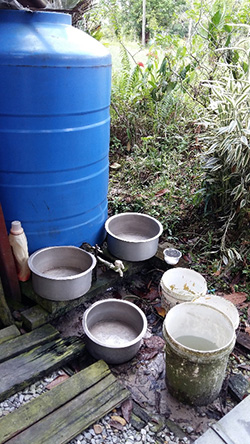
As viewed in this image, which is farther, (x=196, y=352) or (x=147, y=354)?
(x=147, y=354)

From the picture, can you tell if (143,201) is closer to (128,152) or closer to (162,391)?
(128,152)

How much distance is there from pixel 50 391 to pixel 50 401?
55mm

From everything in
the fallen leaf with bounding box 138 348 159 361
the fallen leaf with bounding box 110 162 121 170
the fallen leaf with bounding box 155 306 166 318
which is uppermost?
the fallen leaf with bounding box 110 162 121 170

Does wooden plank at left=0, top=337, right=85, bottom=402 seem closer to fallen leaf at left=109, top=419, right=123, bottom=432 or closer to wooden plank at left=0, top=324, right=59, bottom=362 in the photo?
wooden plank at left=0, top=324, right=59, bottom=362

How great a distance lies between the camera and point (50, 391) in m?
1.66

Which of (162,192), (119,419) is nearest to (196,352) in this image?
(119,419)

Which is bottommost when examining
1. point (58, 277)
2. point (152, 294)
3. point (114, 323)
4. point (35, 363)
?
point (152, 294)

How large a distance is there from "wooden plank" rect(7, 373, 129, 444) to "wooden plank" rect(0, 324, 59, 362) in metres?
0.39

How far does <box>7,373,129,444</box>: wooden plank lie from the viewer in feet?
4.81

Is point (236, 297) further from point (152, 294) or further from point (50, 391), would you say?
point (50, 391)

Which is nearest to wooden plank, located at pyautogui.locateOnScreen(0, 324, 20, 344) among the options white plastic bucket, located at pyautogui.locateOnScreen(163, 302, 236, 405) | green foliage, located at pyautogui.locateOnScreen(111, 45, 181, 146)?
white plastic bucket, located at pyautogui.locateOnScreen(163, 302, 236, 405)

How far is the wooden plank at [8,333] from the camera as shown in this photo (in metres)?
1.89

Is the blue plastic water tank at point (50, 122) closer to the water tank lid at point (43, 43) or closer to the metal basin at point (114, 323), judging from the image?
the water tank lid at point (43, 43)

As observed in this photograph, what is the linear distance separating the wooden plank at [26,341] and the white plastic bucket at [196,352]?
26.7 inches
